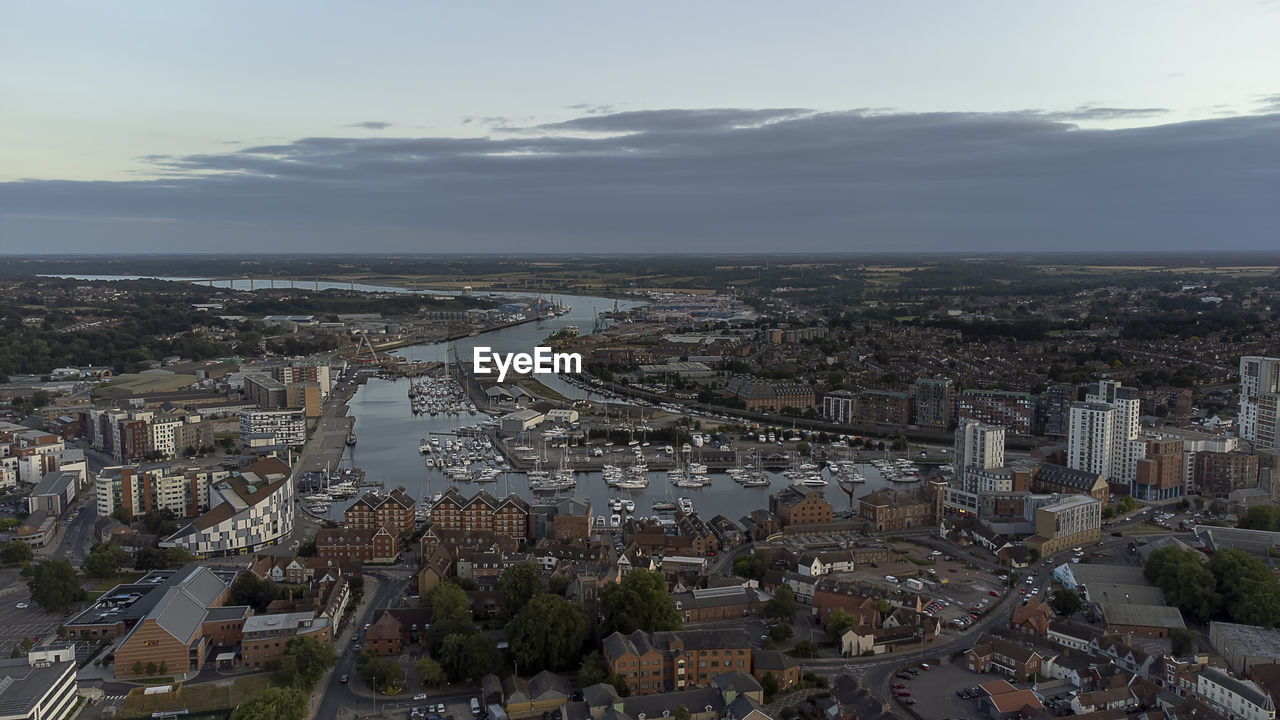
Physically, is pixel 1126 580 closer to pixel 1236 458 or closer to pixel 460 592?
pixel 1236 458

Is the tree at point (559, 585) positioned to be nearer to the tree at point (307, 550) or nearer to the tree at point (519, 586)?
the tree at point (519, 586)

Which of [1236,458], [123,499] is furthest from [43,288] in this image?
[1236,458]

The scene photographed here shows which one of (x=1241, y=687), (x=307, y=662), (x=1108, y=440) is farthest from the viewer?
(x=1108, y=440)

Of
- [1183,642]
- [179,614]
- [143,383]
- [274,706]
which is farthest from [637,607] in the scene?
[143,383]

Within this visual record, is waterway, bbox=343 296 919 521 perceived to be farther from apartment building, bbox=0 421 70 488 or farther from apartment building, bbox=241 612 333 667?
apartment building, bbox=241 612 333 667

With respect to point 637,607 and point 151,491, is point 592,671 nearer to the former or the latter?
point 637,607

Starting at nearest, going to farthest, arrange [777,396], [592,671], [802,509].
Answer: [592,671] < [802,509] < [777,396]
